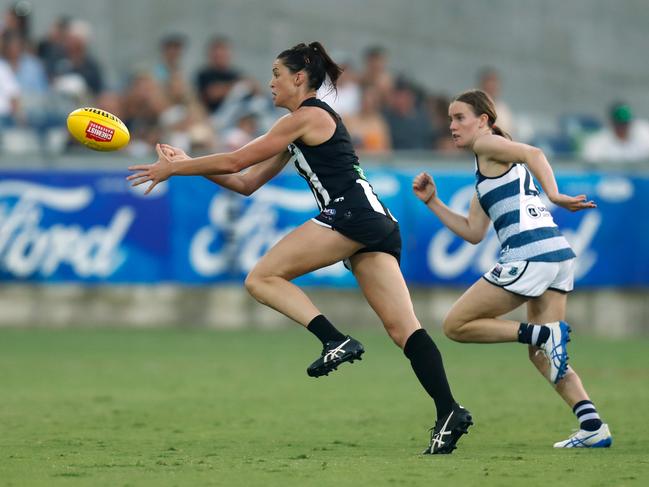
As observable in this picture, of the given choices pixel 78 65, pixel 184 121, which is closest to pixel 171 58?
pixel 78 65

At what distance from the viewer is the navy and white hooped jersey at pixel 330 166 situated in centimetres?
771

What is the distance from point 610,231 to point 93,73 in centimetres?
711

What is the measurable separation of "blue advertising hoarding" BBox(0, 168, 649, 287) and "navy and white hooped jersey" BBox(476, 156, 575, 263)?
7.44 m

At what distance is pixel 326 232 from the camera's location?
25.1 ft

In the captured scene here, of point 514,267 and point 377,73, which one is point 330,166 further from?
point 377,73

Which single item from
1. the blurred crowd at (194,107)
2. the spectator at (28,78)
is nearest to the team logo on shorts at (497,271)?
the blurred crowd at (194,107)

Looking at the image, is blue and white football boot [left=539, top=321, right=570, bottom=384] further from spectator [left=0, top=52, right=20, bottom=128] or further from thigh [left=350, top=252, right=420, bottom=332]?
spectator [left=0, top=52, right=20, bottom=128]

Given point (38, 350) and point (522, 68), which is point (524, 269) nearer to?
point (38, 350)

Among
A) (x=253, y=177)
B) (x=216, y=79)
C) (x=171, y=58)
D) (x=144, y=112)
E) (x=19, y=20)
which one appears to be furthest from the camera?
(x=19, y=20)

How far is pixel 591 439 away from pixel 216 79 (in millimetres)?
10744

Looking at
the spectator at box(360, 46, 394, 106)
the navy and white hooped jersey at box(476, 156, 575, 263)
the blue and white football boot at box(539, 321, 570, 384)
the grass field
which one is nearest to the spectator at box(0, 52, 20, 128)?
the grass field

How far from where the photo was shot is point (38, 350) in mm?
13773

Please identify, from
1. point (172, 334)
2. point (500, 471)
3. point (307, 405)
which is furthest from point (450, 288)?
point (500, 471)

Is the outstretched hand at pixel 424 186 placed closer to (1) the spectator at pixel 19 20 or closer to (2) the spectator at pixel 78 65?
(2) the spectator at pixel 78 65
